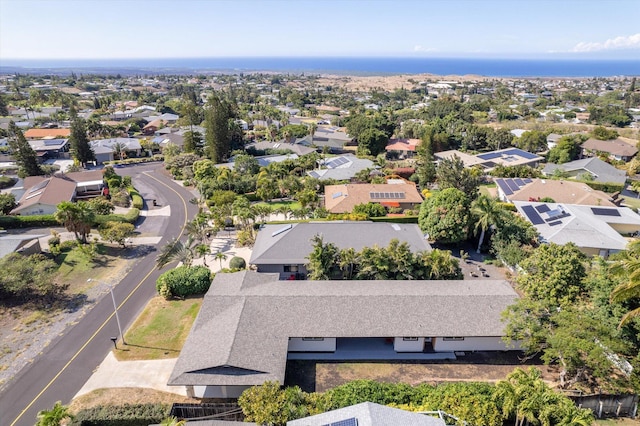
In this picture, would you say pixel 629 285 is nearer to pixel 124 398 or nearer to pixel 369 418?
pixel 369 418

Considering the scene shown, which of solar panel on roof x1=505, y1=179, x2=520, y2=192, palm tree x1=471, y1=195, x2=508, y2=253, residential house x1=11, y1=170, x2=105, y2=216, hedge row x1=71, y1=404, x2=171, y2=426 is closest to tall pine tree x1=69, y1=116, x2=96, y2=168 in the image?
residential house x1=11, y1=170, x2=105, y2=216

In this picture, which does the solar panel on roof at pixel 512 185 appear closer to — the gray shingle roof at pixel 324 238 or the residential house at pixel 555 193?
the residential house at pixel 555 193

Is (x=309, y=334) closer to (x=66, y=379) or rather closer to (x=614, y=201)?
(x=66, y=379)

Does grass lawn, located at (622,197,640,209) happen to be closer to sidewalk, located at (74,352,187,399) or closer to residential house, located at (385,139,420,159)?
residential house, located at (385,139,420,159)

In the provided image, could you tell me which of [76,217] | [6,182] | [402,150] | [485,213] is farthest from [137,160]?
[485,213]

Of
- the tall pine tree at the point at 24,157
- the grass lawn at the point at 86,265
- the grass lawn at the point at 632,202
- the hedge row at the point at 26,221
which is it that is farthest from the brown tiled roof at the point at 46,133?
the grass lawn at the point at 632,202
